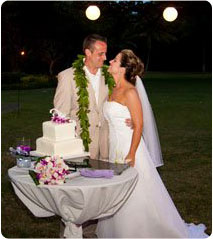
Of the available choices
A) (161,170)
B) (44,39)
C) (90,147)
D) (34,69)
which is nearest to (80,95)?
(90,147)

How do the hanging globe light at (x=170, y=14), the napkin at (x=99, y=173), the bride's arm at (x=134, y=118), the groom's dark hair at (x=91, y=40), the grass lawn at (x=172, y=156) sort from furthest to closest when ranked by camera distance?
1. the hanging globe light at (x=170, y=14)
2. the grass lawn at (x=172, y=156)
3. the groom's dark hair at (x=91, y=40)
4. the bride's arm at (x=134, y=118)
5. the napkin at (x=99, y=173)

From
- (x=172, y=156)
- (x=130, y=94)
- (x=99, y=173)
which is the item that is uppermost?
(x=130, y=94)

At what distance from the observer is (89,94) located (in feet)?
19.4

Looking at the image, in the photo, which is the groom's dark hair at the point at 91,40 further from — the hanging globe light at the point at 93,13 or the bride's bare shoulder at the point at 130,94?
the hanging globe light at the point at 93,13

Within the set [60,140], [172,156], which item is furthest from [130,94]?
[172,156]

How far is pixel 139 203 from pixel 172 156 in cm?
525

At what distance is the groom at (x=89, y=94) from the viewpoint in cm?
585

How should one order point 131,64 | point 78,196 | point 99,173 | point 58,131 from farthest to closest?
1. point 131,64
2. point 58,131
3. point 99,173
4. point 78,196

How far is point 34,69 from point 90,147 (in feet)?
163

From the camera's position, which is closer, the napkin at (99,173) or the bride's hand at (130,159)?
the napkin at (99,173)

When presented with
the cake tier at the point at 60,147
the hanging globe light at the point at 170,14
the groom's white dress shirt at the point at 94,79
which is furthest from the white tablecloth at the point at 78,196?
the hanging globe light at the point at 170,14

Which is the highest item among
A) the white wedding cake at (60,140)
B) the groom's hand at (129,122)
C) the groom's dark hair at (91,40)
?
the groom's dark hair at (91,40)

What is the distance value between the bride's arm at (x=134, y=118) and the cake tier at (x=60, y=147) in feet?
1.79

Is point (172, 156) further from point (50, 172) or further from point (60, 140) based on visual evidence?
point (50, 172)
